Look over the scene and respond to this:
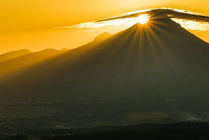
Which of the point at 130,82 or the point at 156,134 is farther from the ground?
the point at 156,134

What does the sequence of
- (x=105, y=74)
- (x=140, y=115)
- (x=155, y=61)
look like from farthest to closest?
(x=155, y=61) < (x=105, y=74) < (x=140, y=115)

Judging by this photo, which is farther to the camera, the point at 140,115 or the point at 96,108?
the point at 96,108

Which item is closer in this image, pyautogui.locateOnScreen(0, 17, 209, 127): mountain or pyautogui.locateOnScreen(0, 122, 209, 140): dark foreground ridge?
pyautogui.locateOnScreen(0, 122, 209, 140): dark foreground ridge

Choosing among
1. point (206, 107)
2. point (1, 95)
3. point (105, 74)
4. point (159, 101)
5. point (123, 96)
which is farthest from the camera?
point (105, 74)

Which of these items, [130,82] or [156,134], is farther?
[130,82]

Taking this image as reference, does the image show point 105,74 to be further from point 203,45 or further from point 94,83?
point 203,45

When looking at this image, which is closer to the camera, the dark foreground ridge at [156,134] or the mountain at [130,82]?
the dark foreground ridge at [156,134]

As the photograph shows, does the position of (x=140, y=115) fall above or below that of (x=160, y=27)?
below

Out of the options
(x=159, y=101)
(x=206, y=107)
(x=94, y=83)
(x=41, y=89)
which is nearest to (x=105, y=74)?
(x=94, y=83)
